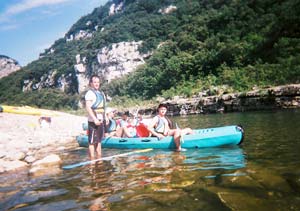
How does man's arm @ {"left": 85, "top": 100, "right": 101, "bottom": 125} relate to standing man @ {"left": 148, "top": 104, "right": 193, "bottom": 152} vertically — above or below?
above

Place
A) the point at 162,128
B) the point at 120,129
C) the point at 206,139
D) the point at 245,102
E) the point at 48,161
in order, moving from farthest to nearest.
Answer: the point at 245,102, the point at 120,129, the point at 162,128, the point at 206,139, the point at 48,161

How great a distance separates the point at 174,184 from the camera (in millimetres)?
4586

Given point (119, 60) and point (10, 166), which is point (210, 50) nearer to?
point (10, 166)

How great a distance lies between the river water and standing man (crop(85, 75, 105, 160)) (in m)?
0.80

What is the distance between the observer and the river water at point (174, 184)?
11.9 ft

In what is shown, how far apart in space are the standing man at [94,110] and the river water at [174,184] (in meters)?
0.80

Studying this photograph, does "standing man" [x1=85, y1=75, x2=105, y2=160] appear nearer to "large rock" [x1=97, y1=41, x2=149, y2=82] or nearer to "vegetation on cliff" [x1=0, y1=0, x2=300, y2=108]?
"vegetation on cliff" [x1=0, y1=0, x2=300, y2=108]

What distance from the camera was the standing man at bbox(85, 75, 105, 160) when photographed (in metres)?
7.25

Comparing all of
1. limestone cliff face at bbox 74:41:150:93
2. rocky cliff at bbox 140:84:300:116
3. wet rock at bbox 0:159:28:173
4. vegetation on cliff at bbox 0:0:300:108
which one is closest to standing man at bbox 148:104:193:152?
wet rock at bbox 0:159:28:173

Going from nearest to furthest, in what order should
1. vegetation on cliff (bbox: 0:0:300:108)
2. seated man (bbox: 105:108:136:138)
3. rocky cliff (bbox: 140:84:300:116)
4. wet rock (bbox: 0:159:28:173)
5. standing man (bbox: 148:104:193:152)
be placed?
1. wet rock (bbox: 0:159:28:173)
2. standing man (bbox: 148:104:193:152)
3. seated man (bbox: 105:108:136:138)
4. rocky cliff (bbox: 140:84:300:116)
5. vegetation on cliff (bbox: 0:0:300:108)

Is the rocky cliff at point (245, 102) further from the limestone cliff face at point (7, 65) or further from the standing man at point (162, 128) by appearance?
the limestone cliff face at point (7, 65)

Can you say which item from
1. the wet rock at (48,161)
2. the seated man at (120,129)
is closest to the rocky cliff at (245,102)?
the seated man at (120,129)

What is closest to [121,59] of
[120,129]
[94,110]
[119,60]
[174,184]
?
[119,60]

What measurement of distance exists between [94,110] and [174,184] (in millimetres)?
3582
